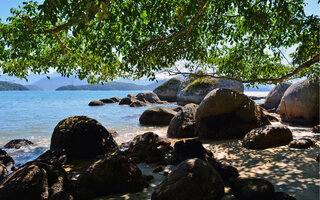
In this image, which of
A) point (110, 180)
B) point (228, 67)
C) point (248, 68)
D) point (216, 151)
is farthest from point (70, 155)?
point (248, 68)

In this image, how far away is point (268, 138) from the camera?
7070 mm

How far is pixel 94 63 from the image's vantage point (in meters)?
10.3

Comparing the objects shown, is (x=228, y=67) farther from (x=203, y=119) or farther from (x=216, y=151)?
(x=216, y=151)

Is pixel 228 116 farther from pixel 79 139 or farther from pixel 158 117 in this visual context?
pixel 158 117

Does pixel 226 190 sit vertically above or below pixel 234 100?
below

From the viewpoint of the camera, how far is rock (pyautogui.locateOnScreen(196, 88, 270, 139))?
9.36 metres

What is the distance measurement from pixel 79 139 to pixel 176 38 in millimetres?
5010

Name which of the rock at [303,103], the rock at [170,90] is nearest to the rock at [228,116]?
the rock at [303,103]

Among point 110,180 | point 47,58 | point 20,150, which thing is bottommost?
point 20,150

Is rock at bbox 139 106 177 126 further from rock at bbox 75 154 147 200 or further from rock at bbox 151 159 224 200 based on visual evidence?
rock at bbox 151 159 224 200

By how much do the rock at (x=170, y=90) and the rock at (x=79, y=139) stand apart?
122 feet

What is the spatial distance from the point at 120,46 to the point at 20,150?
6606 mm

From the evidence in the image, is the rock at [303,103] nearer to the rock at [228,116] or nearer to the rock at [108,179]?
the rock at [228,116]

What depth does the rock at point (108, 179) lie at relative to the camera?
14.5 ft
